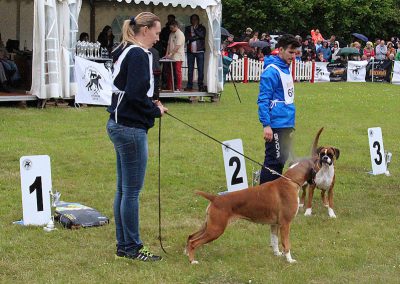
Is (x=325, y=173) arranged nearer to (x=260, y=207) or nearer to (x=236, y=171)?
(x=236, y=171)

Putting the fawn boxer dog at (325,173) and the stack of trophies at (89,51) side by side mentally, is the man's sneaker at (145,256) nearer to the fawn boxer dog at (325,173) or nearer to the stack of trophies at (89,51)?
the fawn boxer dog at (325,173)

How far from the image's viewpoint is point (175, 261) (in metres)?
5.50

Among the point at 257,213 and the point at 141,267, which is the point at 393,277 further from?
the point at 141,267

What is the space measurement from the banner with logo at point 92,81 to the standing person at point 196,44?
8.61 feet

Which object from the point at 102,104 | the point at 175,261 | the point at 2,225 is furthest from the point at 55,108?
the point at 175,261

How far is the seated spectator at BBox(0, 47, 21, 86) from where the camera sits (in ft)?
51.3

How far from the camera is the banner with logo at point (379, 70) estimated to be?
2800cm

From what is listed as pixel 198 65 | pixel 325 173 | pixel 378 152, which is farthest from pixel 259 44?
pixel 325 173

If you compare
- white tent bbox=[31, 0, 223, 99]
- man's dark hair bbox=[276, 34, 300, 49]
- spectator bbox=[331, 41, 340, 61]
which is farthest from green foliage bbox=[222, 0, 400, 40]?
man's dark hair bbox=[276, 34, 300, 49]

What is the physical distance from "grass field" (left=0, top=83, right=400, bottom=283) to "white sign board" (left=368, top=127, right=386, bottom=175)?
0.15 meters

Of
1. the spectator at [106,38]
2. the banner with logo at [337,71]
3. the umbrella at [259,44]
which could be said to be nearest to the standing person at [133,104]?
the spectator at [106,38]

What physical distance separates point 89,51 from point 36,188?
9466 millimetres

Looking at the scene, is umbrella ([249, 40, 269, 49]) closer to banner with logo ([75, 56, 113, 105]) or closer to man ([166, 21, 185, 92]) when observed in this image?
man ([166, 21, 185, 92])

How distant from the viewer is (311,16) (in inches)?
1577
